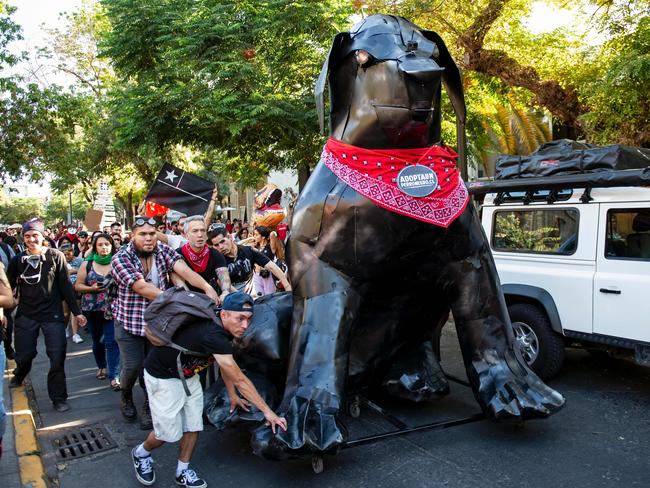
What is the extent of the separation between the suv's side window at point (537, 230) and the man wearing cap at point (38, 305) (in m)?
4.43

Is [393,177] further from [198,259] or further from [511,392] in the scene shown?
[198,259]

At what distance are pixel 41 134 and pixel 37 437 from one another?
13.9 metres

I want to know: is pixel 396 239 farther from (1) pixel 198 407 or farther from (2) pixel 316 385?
(1) pixel 198 407

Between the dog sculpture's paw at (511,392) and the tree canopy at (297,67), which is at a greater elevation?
the tree canopy at (297,67)

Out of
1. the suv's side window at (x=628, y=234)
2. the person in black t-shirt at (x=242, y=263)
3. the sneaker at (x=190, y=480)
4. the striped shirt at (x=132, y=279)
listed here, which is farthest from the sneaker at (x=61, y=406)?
the suv's side window at (x=628, y=234)

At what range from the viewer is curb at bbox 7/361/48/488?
12.9ft

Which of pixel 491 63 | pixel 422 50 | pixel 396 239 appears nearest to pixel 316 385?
pixel 396 239

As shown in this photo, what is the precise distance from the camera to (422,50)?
3643 mm

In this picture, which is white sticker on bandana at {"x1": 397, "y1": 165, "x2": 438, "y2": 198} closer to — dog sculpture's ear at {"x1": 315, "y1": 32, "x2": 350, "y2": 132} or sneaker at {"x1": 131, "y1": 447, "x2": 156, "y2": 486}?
dog sculpture's ear at {"x1": 315, "y1": 32, "x2": 350, "y2": 132}

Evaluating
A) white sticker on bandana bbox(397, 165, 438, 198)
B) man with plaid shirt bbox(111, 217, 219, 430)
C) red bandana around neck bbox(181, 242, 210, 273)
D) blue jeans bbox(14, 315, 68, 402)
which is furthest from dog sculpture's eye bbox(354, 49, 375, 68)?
blue jeans bbox(14, 315, 68, 402)

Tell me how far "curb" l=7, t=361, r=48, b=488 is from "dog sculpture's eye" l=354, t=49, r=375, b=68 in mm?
3418

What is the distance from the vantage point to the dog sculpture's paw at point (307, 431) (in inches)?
128

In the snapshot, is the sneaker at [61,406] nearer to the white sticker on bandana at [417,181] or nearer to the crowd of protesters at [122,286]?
the crowd of protesters at [122,286]

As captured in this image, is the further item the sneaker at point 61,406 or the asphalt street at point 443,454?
the sneaker at point 61,406
